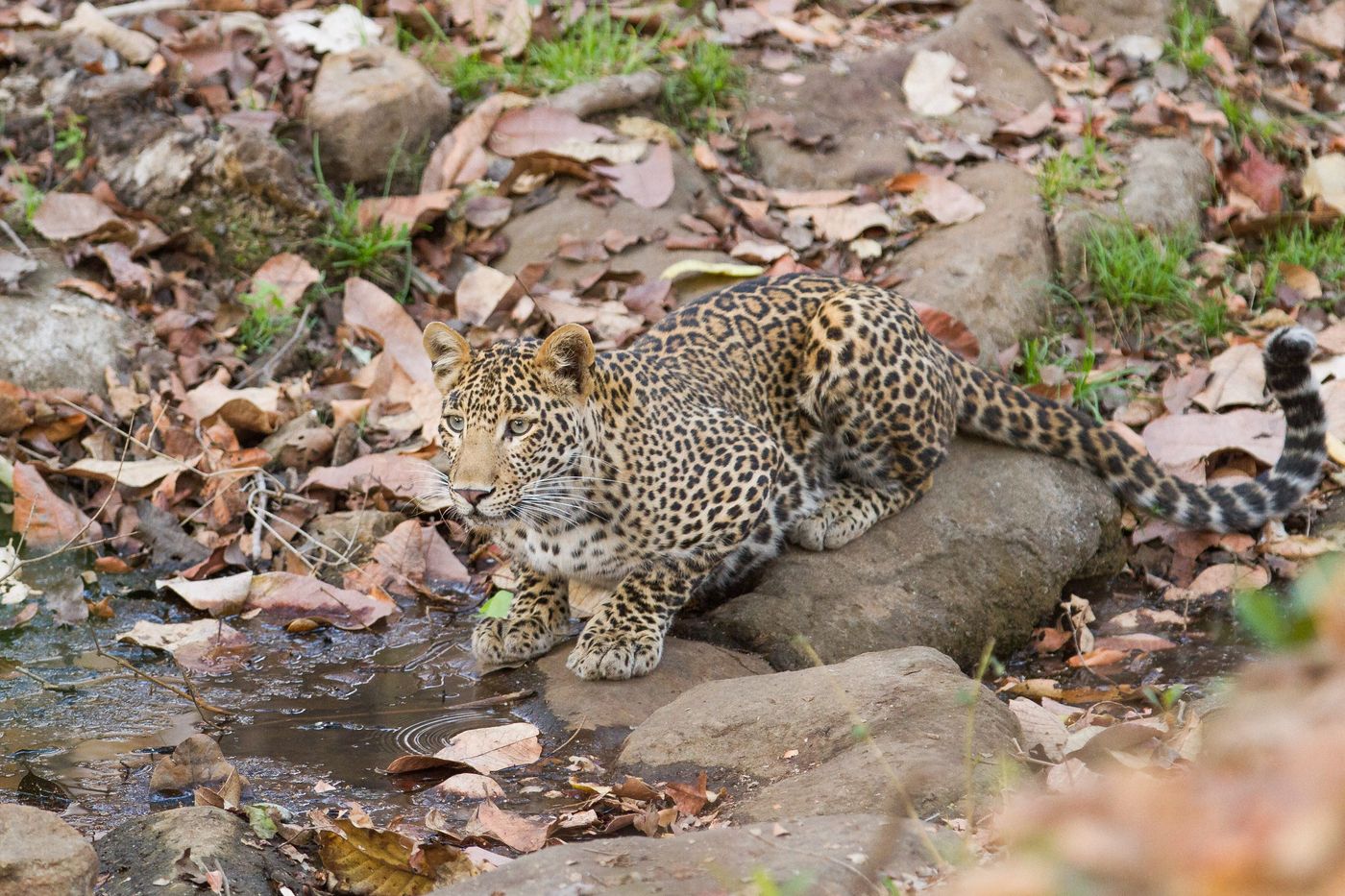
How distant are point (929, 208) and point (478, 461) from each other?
4.54 meters

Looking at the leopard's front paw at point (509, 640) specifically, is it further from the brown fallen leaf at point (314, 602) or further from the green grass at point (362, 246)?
the green grass at point (362, 246)

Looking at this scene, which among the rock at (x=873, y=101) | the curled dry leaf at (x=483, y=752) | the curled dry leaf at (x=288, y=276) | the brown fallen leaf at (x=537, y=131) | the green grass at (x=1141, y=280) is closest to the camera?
the curled dry leaf at (x=483, y=752)

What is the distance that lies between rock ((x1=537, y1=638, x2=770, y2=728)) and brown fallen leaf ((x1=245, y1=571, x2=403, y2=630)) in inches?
36.5

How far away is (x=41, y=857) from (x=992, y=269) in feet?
20.7

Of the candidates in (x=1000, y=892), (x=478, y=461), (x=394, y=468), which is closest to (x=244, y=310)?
(x=394, y=468)

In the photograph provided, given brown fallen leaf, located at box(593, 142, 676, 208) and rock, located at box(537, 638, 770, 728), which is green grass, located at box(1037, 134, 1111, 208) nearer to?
brown fallen leaf, located at box(593, 142, 676, 208)

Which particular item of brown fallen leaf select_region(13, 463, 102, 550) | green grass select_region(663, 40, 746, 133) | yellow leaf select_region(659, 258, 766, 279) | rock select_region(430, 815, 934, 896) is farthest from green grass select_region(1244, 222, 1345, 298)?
brown fallen leaf select_region(13, 463, 102, 550)

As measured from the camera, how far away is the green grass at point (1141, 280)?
8.73 metres

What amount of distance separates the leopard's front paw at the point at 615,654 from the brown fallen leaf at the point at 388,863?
1.57 metres

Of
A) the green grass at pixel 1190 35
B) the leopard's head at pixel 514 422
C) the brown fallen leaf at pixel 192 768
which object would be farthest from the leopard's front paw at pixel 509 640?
the green grass at pixel 1190 35

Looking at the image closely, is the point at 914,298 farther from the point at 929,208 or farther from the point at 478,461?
the point at 478,461

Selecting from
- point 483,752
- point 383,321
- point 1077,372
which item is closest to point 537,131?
point 383,321

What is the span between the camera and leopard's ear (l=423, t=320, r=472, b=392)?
19.3 feet

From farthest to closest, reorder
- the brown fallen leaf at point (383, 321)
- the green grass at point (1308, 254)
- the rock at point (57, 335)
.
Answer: the green grass at point (1308, 254)
the brown fallen leaf at point (383, 321)
the rock at point (57, 335)
